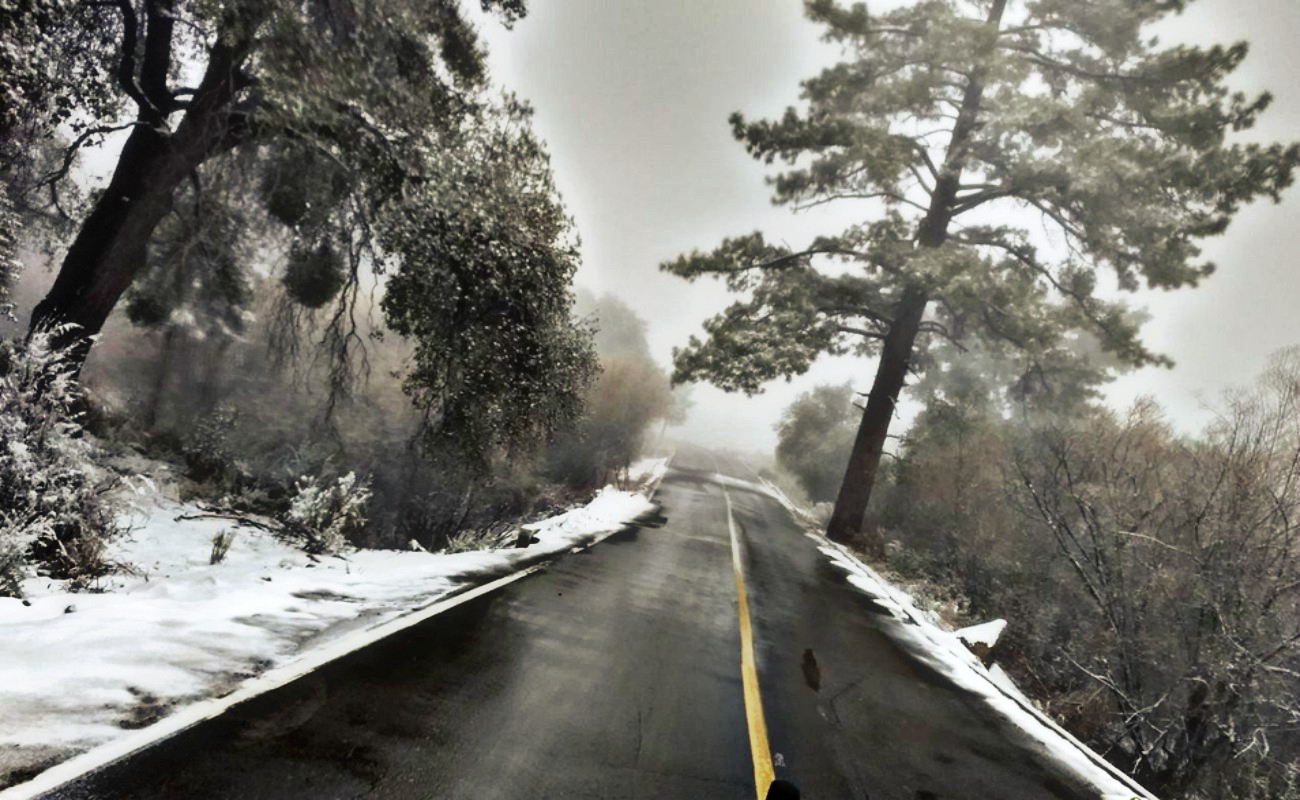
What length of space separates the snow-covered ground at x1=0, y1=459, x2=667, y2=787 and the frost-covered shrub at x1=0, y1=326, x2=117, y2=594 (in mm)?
389

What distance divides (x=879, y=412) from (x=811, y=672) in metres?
12.5

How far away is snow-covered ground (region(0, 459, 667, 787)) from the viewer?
2.78m

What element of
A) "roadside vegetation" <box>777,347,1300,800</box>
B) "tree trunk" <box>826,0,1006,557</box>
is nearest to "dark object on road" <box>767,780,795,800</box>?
"roadside vegetation" <box>777,347,1300,800</box>

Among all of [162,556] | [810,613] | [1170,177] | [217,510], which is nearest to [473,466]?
[217,510]

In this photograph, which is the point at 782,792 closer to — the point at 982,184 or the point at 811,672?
the point at 811,672

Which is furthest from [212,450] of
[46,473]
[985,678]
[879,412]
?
[985,678]

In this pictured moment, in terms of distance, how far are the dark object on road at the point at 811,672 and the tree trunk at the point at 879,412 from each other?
36.5 ft

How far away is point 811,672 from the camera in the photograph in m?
6.25

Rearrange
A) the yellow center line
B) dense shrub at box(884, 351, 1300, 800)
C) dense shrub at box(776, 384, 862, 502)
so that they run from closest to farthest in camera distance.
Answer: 1. the yellow center line
2. dense shrub at box(884, 351, 1300, 800)
3. dense shrub at box(776, 384, 862, 502)

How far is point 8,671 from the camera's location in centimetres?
303

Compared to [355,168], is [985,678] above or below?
below

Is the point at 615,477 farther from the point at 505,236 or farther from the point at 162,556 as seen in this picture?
the point at 162,556

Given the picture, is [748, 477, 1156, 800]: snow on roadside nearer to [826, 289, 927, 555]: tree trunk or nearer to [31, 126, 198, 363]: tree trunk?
[826, 289, 927, 555]: tree trunk

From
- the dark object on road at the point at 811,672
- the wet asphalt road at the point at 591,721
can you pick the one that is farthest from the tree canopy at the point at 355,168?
the dark object on road at the point at 811,672
